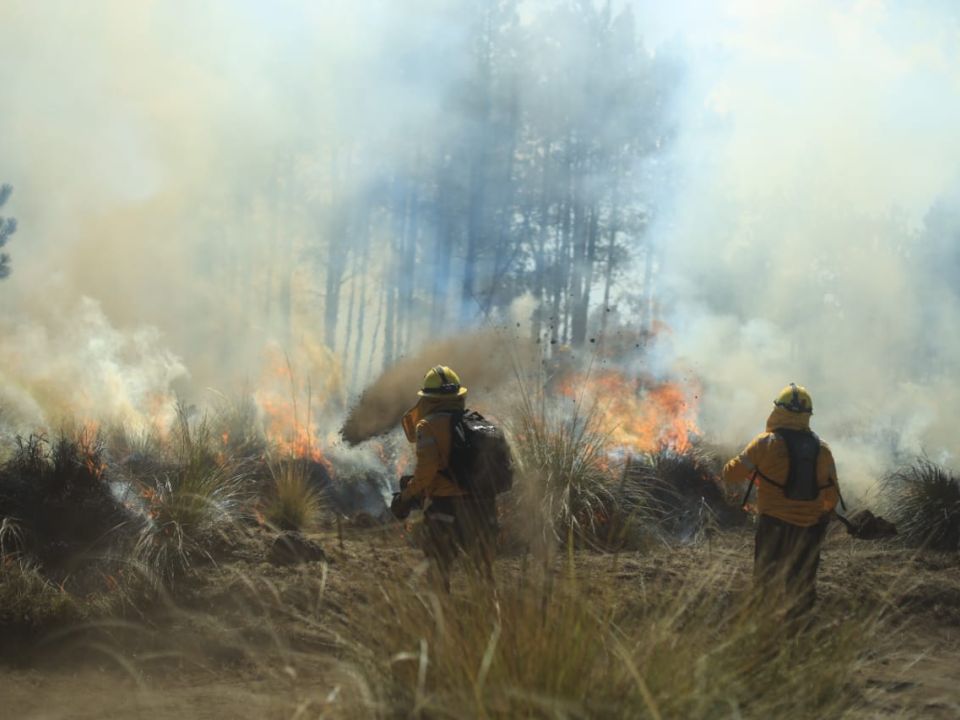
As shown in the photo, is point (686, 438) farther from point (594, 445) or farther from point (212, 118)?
point (212, 118)

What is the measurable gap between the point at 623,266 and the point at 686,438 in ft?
45.2

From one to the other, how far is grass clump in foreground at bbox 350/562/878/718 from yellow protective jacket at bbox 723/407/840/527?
202 centimetres

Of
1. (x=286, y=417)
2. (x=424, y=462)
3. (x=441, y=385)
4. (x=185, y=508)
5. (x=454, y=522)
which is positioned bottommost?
(x=185, y=508)

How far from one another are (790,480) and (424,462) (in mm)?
2104

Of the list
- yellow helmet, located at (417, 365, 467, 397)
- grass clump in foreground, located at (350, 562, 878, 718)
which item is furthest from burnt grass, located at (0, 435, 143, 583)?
grass clump in foreground, located at (350, 562, 878, 718)

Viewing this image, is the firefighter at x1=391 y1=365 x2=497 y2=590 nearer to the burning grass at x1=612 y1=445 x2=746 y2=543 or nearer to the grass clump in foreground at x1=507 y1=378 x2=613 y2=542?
the grass clump in foreground at x1=507 y1=378 x2=613 y2=542

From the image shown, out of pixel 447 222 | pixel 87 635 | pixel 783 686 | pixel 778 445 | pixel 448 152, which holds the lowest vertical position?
pixel 87 635

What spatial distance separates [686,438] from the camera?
11.0 metres

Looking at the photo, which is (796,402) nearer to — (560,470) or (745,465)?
(745,465)

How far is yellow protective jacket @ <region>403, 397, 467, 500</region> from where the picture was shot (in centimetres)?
493

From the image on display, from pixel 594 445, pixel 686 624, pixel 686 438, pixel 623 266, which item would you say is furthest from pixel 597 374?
pixel 623 266

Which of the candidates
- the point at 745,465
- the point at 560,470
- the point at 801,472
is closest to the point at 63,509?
the point at 560,470

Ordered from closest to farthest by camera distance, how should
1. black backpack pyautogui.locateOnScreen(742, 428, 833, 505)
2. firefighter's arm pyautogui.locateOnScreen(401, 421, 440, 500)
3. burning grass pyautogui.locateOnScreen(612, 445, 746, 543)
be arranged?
firefighter's arm pyautogui.locateOnScreen(401, 421, 440, 500), black backpack pyautogui.locateOnScreen(742, 428, 833, 505), burning grass pyautogui.locateOnScreen(612, 445, 746, 543)

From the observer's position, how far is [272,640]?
18.5 ft
